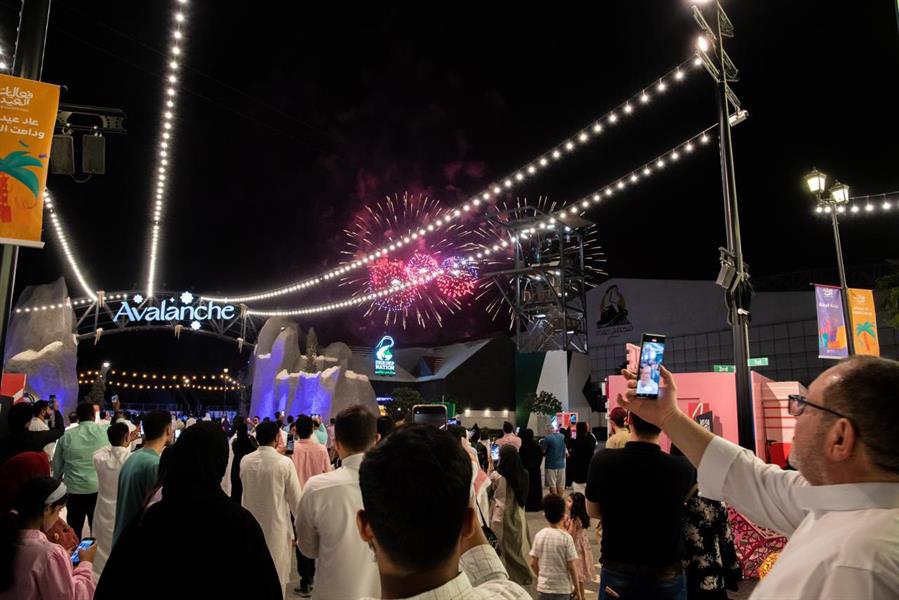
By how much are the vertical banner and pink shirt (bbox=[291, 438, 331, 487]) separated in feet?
32.0

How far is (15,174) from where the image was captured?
4.87 m

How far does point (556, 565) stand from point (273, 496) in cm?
245

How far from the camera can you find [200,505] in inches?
88.5

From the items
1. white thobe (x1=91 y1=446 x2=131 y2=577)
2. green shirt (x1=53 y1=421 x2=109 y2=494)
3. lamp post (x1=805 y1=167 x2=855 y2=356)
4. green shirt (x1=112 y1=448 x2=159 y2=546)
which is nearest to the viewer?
green shirt (x1=112 y1=448 x2=159 y2=546)

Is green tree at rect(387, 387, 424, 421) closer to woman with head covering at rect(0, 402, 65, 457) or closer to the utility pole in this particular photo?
the utility pole

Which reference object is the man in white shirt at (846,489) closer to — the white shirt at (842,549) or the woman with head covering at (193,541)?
the white shirt at (842,549)

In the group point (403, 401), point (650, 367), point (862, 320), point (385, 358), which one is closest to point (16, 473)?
point (650, 367)

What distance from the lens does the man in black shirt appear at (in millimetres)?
3381

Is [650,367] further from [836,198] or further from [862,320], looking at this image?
[862,320]

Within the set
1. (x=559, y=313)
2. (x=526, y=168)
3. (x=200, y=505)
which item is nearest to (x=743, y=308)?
(x=526, y=168)

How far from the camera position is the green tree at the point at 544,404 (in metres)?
23.8

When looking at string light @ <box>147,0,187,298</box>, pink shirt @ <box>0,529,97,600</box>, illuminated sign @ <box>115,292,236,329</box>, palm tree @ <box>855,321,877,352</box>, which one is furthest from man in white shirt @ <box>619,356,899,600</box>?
illuminated sign @ <box>115,292,236,329</box>

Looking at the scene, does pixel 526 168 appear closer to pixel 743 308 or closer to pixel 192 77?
pixel 743 308

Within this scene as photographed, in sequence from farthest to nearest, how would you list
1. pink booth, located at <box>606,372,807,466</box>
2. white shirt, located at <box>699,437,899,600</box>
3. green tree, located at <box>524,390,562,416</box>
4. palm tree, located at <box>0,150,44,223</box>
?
1. green tree, located at <box>524,390,562,416</box>
2. pink booth, located at <box>606,372,807,466</box>
3. palm tree, located at <box>0,150,44,223</box>
4. white shirt, located at <box>699,437,899,600</box>
